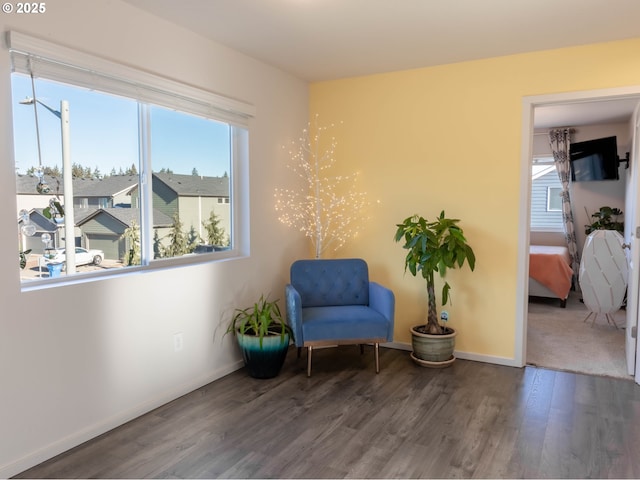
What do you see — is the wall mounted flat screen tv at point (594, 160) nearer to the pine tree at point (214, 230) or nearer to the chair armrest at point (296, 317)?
the chair armrest at point (296, 317)

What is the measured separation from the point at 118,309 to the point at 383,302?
6.17 feet

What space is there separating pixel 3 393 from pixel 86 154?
1268mm

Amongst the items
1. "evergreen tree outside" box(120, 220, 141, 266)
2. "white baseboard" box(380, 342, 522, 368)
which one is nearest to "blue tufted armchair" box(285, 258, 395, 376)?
"white baseboard" box(380, 342, 522, 368)

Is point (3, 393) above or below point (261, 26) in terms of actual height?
below

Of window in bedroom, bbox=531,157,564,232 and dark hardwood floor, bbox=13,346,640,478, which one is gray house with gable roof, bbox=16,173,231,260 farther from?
window in bedroom, bbox=531,157,564,232

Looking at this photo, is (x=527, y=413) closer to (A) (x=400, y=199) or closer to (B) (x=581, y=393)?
(B) (x=581, y=393)

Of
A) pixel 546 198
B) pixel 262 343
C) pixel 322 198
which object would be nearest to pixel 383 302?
pixel 262 343

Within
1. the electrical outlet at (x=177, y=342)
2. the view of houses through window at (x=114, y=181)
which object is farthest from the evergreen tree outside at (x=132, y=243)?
the electrical outlet at (x=177, y=342)

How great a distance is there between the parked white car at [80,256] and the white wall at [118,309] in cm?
18

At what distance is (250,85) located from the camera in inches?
147

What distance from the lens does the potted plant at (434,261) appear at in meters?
3.64

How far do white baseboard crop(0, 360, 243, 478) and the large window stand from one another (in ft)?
2.70

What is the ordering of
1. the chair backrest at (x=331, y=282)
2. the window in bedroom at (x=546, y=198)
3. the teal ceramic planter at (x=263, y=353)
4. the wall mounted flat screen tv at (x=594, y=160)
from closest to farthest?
the teal ceramic planter at (x=263, y=353) → the chair backrest at (x=331, y=282) → the wall mounted flat screen tv at (x=594, y=160) → the window in bedroom at (x=546, y=198)

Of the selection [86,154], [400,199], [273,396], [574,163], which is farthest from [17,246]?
[574,163]
